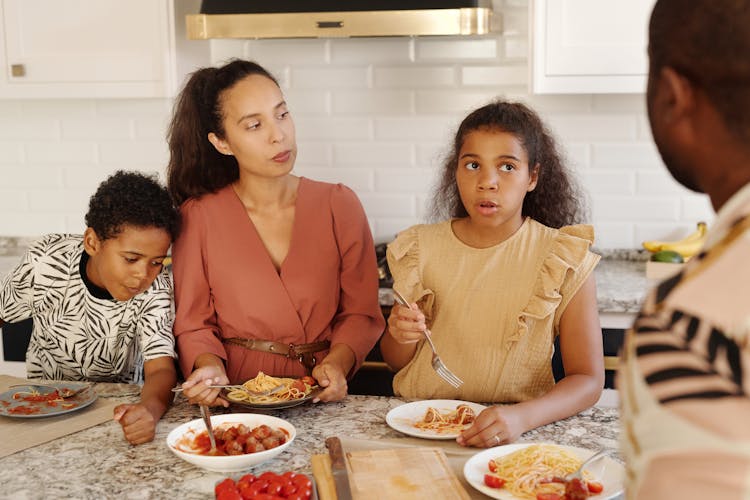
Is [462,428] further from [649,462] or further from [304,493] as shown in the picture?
[649,462]

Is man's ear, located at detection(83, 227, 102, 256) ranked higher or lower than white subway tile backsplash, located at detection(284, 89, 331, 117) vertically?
lower

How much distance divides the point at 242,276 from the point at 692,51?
1572mm

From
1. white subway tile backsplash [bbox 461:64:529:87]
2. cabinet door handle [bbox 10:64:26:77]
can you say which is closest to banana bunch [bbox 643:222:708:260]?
white subway tile backsplash [bbox 461:64:529:87]

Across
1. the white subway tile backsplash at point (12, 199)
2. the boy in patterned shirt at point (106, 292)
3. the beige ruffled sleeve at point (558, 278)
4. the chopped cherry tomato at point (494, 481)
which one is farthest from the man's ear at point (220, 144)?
the white subway tile backsplash at point (12, 199)

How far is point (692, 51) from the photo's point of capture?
0.68 metres

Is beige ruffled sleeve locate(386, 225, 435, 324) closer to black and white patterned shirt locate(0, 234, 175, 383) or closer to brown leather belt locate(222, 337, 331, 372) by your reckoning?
brown leather belt locate(222, 337, 331, 372)

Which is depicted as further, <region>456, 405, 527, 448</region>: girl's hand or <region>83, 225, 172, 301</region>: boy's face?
<region>83, 225, 172, 301</region>: boy's face

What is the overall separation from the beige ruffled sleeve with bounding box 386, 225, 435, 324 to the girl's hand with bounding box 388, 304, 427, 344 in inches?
7.7

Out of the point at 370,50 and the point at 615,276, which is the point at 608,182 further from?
the point at 370,50

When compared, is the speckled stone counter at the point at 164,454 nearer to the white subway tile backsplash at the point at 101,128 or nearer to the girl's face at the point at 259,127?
the girl's face at the point at 259,127

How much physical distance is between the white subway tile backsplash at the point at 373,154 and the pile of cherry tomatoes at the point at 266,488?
6.79ft

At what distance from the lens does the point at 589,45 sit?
271 centimetres

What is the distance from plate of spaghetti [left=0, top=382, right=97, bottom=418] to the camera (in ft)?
5.42

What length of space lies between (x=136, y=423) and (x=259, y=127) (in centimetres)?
85
